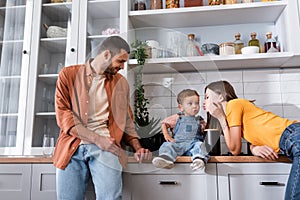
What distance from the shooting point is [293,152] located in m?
1.38

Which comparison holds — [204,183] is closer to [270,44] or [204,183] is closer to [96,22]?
[270,44]

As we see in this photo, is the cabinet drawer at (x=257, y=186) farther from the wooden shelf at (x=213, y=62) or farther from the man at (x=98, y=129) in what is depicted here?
the wooden shelf at (x=213, y=62)

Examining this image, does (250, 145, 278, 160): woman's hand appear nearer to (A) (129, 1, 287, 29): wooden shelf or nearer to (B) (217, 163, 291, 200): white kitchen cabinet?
(B) (217, 163, 291, 200): white kitchen cabinet

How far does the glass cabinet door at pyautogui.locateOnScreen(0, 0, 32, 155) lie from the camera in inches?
81.3

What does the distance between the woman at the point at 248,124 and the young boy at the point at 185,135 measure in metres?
0.12

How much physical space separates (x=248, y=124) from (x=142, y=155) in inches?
21.5

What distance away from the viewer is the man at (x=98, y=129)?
1456mm

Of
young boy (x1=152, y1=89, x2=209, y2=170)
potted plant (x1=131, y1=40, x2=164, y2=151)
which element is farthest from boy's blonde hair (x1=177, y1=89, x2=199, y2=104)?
potted plant (x1=131, y1=40, x2=164, y2=151)

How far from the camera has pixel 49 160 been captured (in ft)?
5.48

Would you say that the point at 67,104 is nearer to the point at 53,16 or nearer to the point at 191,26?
the point at 53,16

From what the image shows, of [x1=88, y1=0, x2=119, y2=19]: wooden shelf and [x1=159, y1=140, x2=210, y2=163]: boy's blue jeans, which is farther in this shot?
[x1=88, y1=0, x2=119, y2=19]: wooden shelf

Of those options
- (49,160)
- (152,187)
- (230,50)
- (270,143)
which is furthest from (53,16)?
(270,143)

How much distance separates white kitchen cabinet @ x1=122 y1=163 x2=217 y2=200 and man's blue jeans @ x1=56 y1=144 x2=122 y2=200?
5.5 inches

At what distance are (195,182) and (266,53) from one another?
0.91 m
